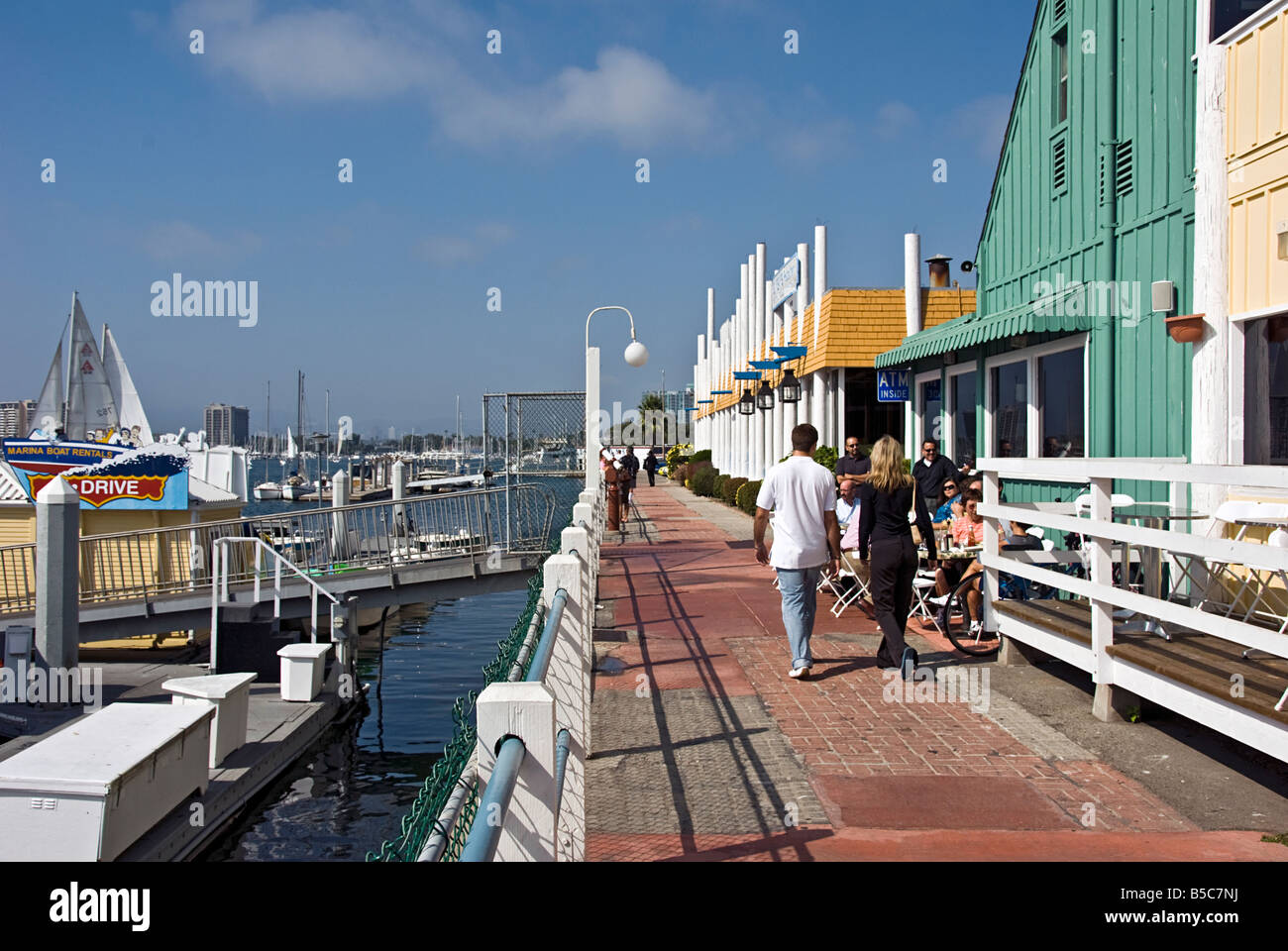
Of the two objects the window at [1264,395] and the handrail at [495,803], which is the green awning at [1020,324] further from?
the handrail at [495,803]

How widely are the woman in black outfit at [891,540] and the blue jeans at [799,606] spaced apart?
1.99 feet

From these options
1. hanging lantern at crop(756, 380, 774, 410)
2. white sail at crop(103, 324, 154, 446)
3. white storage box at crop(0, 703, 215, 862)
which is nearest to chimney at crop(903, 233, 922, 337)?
hanging lantern at crop(756, 380, 774, 410)

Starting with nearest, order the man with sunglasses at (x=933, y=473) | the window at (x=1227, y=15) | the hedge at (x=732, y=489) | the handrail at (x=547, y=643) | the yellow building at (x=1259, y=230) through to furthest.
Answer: the handrail at (x=547, y=643)
the yellow building at (x=1259, y=230)
the window at (x=1227, y=15)
the man with sunglasses at (x=933, y=473)
the hedge at (x=732, y=489)

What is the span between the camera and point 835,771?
5.82 m

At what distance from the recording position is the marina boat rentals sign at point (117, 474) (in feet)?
72.2

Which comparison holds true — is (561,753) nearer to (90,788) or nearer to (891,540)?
(891,540)

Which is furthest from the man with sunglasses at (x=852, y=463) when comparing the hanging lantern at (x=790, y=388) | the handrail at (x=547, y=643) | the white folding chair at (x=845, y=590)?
the handrail at (x=547, y=643)

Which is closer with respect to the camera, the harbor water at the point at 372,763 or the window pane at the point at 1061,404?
the window pane at the point at 1061,404

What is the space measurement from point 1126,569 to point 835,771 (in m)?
2.88

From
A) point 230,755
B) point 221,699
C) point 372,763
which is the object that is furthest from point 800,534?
point 372,763

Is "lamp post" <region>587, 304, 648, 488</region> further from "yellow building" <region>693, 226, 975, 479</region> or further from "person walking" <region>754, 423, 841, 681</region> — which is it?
"person walking" <region>754, 423, 841, 681</region>

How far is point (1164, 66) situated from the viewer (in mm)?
8906

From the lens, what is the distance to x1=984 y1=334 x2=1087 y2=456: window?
1057cm
